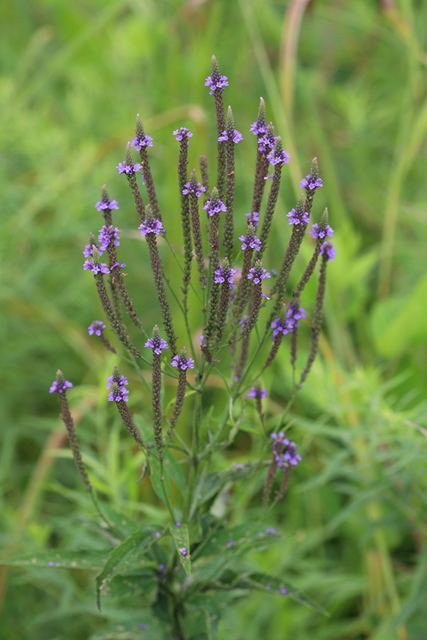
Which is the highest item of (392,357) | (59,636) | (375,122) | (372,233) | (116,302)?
(375,122)

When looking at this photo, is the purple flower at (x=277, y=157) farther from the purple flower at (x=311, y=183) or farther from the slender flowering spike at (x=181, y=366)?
the slender flowering spike at (x=181, y=366)

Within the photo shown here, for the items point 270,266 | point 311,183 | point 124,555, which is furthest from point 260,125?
point 270,266

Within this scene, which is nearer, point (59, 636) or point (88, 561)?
point (88, 561)

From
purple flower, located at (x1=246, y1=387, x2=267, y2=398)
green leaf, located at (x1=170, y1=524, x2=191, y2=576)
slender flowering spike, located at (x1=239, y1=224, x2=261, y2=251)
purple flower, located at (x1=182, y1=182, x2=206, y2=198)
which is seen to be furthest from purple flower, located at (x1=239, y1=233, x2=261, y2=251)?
green leaf, located at (x1=170, y1=524, x2=191, y2=576)

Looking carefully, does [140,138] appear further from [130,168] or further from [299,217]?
[299,217]

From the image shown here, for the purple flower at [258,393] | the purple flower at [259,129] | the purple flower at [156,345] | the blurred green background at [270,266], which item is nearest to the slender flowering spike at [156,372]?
the purple flower at [156,345]

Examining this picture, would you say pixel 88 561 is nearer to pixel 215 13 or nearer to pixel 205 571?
pixel 205 571

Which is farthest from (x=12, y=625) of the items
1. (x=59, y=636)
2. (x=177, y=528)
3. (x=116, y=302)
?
(x=116, y=302)
